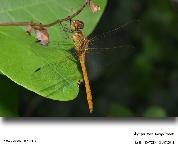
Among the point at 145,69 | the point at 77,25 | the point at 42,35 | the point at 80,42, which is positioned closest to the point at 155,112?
the point at 145,69

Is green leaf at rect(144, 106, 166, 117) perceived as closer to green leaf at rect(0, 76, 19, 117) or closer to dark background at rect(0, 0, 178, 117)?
dark background at rect(0, 0, 178, 117)

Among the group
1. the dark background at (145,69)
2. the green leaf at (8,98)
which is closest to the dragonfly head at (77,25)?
the green leaf at (8,98)

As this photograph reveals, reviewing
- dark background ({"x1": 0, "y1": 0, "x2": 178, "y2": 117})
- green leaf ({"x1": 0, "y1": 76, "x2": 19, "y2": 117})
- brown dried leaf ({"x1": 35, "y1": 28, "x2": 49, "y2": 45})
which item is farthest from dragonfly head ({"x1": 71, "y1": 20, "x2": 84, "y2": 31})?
dark background ({"x1": 0, "y1": 0, "x2": 178, "y2": 117})

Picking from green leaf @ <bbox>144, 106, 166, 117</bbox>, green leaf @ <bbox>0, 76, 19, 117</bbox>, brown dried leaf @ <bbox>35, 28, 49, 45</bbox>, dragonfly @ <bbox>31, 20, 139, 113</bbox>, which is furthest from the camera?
green leaf @ <bbox>144, 106, 166, 117</bbox>

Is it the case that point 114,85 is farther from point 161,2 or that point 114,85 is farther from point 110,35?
point 110,35

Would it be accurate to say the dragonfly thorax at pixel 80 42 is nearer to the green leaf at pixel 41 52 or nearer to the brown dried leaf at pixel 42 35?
the green leaf at pixel 41 52

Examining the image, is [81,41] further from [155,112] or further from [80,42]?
[155,112]
